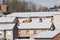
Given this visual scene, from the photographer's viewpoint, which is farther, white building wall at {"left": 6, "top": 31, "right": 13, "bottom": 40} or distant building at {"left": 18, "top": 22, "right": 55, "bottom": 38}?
distant building at {"left": 18, "top": 22, "right": 55, "bottom": 38}

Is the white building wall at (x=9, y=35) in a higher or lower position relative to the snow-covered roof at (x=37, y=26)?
lower

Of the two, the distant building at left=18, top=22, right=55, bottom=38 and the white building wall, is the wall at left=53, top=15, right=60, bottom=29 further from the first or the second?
the white building wall

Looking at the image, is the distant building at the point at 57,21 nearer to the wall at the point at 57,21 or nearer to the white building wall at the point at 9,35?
the wall at the point at 57,21

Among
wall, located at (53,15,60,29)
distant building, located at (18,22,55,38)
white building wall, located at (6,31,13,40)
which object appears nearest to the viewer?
white building wall, located at (6,31,13,40)

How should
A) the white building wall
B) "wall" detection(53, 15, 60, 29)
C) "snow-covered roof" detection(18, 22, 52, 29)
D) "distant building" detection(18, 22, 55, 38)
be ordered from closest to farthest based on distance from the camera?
the white building wall, "snow-covered roof" detection(18, 22, 52, 29), "distant building" detection(18, 22, 55, 38), "wall" detection(53, 15, 60, 29)

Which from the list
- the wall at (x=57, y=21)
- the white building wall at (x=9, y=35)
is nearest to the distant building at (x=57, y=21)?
the wall at (x=57, y=21)

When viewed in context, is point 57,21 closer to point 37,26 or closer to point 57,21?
point 57,21


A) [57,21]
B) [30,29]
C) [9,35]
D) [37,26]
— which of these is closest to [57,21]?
[57,21]

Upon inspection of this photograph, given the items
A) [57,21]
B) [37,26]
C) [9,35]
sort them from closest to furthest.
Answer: [9,35] < [37,26] < [57,21]

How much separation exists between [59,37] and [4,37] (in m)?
21.1

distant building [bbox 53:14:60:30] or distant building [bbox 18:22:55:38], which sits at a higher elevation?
distant building [bbox 53:14:60:30]

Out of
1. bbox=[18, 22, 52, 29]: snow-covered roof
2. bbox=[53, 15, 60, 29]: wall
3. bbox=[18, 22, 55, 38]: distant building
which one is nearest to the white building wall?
bbox=[18, 22, 55, 38]: distant building

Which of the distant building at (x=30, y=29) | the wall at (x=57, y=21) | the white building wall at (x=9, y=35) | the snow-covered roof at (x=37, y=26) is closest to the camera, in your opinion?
the white building wall at (x=9, y=35)

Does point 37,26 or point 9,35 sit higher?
point 37,26
